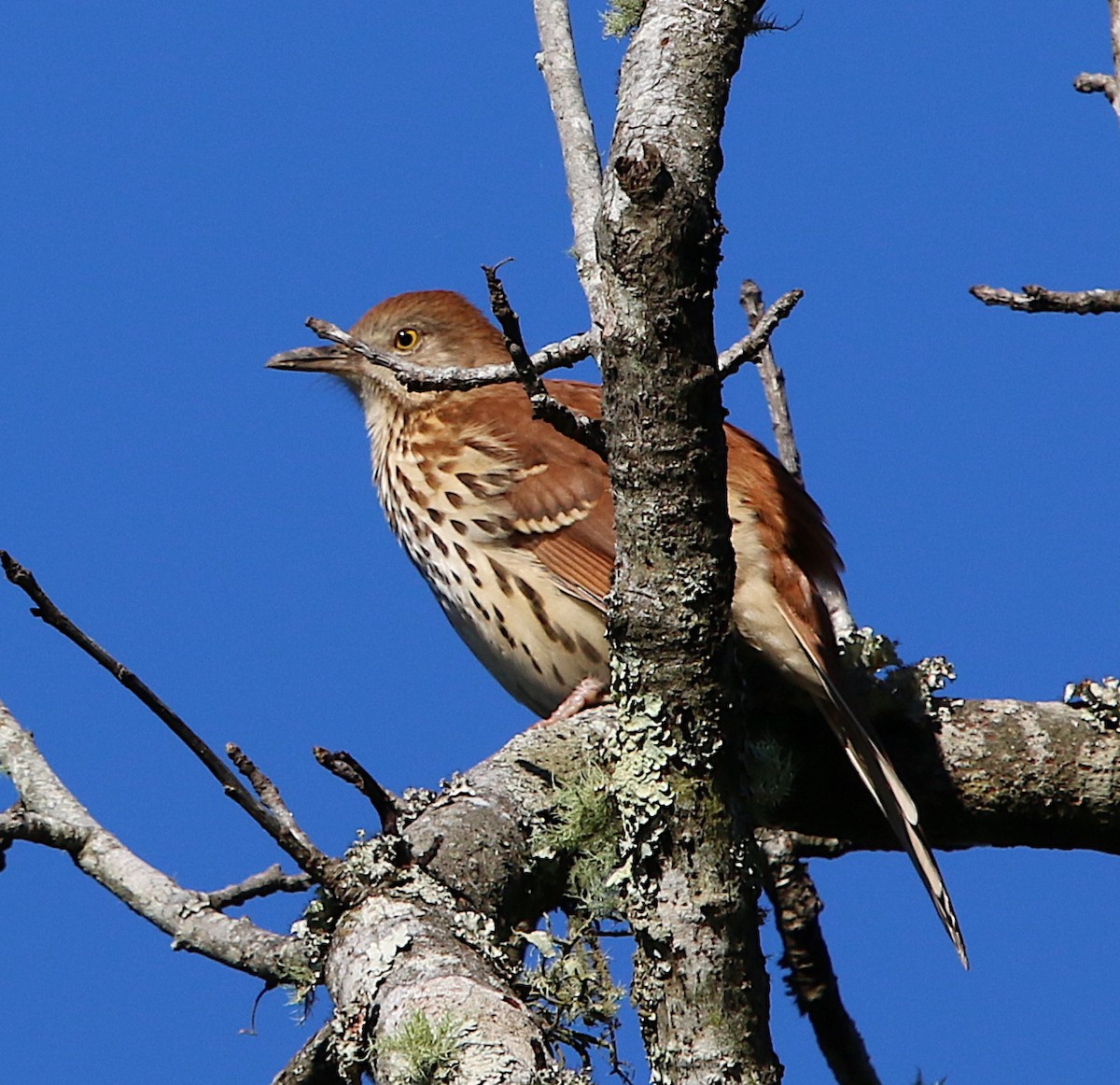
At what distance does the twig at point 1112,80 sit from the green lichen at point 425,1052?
75.9 inches

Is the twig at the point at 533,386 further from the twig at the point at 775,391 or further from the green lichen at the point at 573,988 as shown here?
the twig at the point at 775,391

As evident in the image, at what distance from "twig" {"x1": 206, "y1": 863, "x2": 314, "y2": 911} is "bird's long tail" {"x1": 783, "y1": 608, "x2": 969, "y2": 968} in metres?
1.41

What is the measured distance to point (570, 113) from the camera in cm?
470

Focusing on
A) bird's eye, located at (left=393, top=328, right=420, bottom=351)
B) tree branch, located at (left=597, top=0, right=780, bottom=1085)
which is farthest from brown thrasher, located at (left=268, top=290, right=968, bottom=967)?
tree branch, located at (left=597, top=0, right=780, bottom=1085)

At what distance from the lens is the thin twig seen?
2.92m

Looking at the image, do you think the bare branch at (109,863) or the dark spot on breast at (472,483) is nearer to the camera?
the bare branch at (109,863)

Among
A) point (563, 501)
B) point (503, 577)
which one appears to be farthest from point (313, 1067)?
point (563, 501)

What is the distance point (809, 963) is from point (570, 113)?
2.49 metres

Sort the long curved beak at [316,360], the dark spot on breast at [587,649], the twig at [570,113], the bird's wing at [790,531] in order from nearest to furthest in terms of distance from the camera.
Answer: the bird's wing at [790,531] → the twig at [570,113] → the dark spot on breast at [587,649] → the long curved beak at [316,360]

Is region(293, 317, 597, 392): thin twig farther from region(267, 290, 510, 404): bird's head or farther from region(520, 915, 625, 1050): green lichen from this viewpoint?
region(267, 290, 510, 404): bird's head

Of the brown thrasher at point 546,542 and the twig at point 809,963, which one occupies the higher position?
the brown thrasher at point 546,542

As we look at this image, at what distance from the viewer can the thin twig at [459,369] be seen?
292 centimetres

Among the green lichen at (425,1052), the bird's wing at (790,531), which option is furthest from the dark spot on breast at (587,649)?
the green lichen at (425,1052)

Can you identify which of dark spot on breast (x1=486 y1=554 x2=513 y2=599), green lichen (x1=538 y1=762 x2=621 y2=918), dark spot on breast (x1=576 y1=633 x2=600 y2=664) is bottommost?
green lichen (x1=538 y1=762 x2=621 y2=918)
